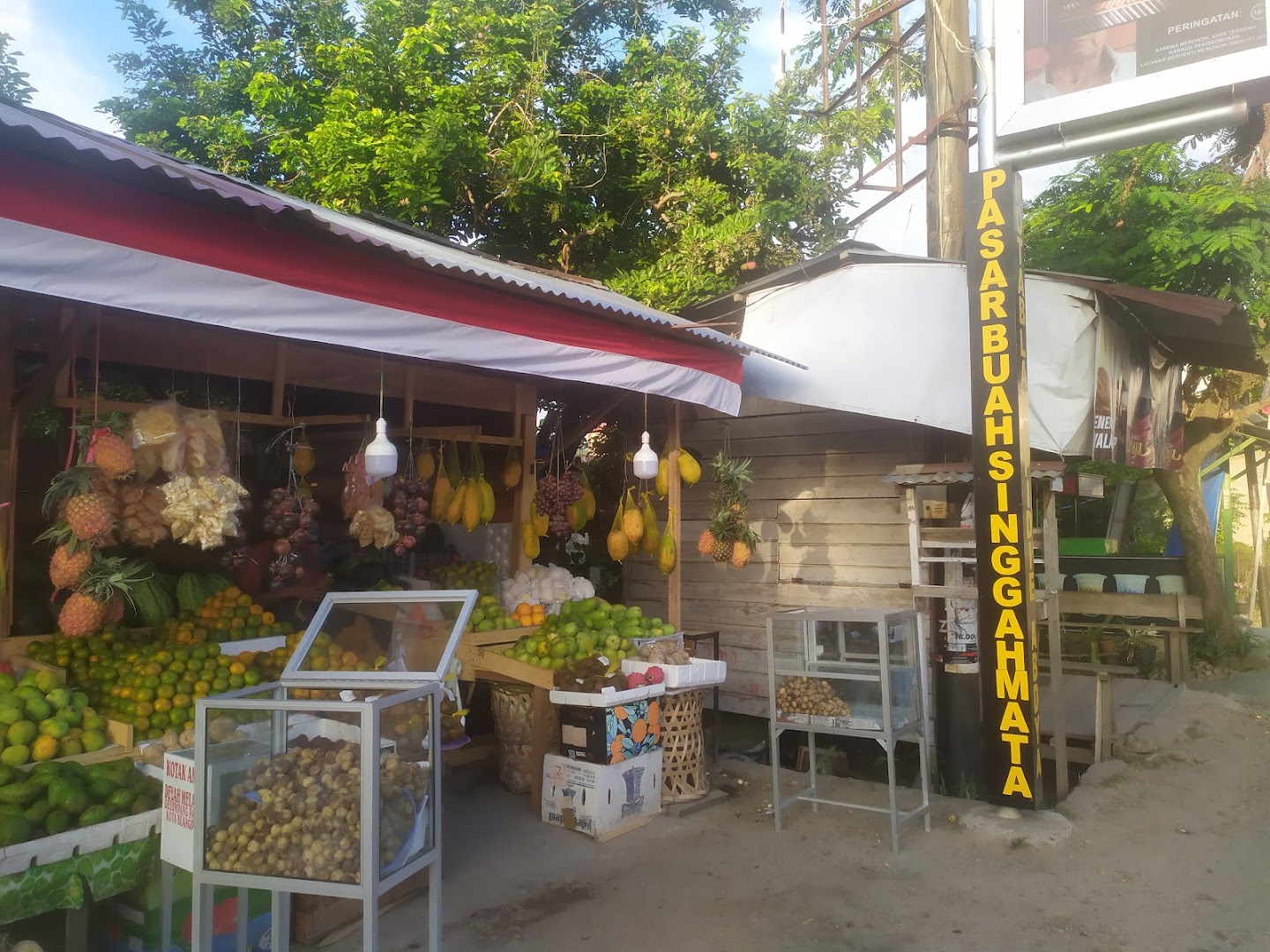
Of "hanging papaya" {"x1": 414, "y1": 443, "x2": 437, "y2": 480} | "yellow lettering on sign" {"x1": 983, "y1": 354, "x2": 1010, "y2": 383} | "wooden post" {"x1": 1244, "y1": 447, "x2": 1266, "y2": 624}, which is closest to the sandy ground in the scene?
"hanging papaya" {"x1": 414, "y1": 443, "x2": 437, "y2": 480}

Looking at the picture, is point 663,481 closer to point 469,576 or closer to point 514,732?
point 469,576

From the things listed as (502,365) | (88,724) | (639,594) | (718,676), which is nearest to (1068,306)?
(718,676)

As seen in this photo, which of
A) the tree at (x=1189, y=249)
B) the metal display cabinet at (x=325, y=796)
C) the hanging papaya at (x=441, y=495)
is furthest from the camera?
the tree at (x=1189, y=249)

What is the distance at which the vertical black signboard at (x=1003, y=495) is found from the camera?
5.32 metres

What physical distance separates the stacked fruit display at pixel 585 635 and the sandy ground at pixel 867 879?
107 cm

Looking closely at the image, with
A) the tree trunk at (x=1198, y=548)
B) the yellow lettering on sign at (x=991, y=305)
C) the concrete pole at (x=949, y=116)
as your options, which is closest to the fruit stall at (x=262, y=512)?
the yellow lettering on sign at (x=991, y=305)

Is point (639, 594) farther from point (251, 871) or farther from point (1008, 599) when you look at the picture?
point (251, 871)

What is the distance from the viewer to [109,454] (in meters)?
3.97

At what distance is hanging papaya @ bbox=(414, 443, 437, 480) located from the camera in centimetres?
635

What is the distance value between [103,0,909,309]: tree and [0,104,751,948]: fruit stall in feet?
13.0

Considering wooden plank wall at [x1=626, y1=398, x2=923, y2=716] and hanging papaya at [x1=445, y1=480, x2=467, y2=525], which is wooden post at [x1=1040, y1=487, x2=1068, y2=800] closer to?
wooden plank wall at [x1=626, y1=398, x2=923, y2=716]

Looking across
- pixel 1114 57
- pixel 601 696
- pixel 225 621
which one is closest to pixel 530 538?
pixel 601 696

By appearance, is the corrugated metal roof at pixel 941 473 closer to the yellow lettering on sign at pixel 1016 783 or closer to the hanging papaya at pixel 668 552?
the hanging papaya at pixel 668 552

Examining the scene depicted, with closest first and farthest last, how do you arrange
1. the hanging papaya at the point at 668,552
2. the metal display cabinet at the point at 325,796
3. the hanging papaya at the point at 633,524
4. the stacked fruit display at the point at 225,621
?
the metal display cabinet at the point at 325,796 < the stacked fruit display at the point at 225,621 < the hanging papaya at the point at 668,552 < the hanging papaya at the point at 633,524
